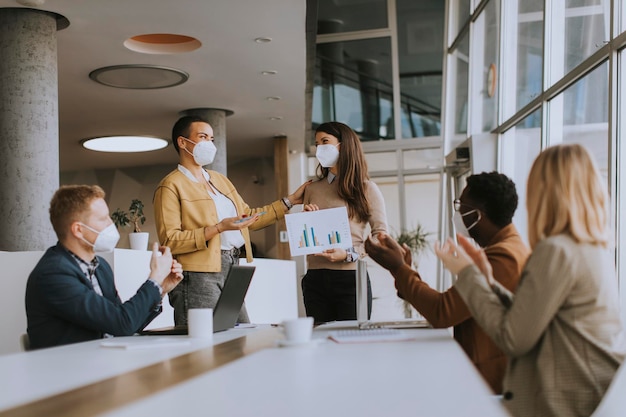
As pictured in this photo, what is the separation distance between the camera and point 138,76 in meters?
7.54

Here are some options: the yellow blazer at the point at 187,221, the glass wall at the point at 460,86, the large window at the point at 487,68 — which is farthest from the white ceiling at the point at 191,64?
the yellow blazer at the point at 187,221

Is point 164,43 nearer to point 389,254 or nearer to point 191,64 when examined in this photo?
point 191,64

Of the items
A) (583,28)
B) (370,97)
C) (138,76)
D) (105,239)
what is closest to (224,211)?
(105,239)

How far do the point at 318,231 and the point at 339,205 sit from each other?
30 centimetres

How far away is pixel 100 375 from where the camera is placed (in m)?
1.72

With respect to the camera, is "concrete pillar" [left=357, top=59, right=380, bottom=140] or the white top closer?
the white top

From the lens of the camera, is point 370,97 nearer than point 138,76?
No

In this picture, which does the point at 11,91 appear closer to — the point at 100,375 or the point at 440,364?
the point at 100,375

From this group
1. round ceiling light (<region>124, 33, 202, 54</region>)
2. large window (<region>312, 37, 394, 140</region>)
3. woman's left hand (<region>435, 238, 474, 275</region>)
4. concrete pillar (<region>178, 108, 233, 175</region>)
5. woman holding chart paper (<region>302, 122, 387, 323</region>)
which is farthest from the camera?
large window (<region>312, 37, 394, 140</region>)

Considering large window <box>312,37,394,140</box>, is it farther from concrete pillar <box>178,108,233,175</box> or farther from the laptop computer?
the laptop computer

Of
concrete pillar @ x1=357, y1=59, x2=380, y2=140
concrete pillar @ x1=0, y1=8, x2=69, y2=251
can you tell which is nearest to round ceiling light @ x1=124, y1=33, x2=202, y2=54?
concrete pillar @ x1=0, y1=8, x2=69, y2=251

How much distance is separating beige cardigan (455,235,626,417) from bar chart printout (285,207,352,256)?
5.62 ft

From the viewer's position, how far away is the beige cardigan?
1843 millimetres

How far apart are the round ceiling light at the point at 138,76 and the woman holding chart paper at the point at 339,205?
3.88 metres
